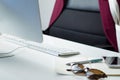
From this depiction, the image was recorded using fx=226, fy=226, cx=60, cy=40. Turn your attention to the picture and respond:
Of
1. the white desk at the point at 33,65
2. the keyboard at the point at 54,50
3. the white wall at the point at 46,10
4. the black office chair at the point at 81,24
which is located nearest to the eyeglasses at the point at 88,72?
the white desk at the point at 33,65

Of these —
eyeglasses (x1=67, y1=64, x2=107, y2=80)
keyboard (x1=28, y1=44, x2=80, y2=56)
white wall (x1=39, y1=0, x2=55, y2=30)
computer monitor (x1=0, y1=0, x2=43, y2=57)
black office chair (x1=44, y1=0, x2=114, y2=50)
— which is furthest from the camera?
white wall (x1=39, y1=0, x2=55, y2=30)

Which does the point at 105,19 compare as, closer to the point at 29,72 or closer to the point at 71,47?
the point at 71,47

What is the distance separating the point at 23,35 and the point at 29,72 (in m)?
0.20

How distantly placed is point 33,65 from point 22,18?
0.22 m

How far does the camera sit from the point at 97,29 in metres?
1.65

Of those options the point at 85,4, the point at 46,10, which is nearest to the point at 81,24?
the point at 85,4

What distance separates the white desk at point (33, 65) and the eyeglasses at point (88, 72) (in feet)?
0.09

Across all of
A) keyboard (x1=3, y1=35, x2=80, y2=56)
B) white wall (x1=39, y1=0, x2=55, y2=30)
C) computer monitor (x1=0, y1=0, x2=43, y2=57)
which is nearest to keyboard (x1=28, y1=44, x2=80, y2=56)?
keyboard (x1=3, y1=35, x2=80, y2=56)

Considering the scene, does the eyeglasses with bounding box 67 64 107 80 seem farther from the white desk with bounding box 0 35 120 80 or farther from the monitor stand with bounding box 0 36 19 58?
the monitor stand with bounding box 0 36 19 58

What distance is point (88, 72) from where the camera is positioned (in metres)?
0.87

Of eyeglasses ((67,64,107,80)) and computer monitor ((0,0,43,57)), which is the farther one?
computer monitor ((0,0,43,57))

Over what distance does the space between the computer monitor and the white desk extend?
0.11 m

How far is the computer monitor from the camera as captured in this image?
951 millimetres

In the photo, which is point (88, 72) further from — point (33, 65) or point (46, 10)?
point (46, 10)
